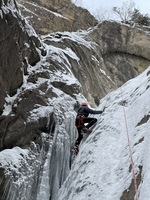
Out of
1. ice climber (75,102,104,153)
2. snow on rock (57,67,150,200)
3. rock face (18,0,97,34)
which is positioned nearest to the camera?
snow on rock (57,67,150,200)

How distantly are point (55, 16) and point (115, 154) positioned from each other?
543 inches

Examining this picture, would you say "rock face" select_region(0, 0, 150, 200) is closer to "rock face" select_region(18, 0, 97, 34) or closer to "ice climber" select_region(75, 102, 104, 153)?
"ice climber" select_region(75, 102, 104, 153)

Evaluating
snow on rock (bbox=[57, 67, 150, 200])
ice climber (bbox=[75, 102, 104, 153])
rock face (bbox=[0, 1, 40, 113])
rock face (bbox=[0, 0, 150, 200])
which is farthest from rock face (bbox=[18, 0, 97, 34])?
snow on rock (bbox=[57, 67, 150, 200])

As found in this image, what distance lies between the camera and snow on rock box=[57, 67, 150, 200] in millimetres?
4995

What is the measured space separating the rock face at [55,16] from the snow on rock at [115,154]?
35.1 feet

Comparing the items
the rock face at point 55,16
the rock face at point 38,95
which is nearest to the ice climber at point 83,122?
the rock face at point 38,95

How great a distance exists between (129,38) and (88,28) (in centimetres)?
215

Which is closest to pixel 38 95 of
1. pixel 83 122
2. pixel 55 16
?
pixel 83 122

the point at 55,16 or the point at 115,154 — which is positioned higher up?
the point at 115,154

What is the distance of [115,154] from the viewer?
19.4 feet

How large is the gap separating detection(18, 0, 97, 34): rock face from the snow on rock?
10.7 m

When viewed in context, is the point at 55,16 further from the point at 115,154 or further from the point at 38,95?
the point at 115,154

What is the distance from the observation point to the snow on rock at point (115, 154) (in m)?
4.99

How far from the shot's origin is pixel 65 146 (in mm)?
8562
